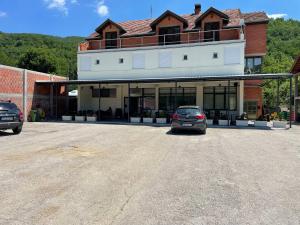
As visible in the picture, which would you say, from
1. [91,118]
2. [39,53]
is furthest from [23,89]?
[39,53]

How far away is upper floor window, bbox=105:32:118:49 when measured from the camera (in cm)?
2697

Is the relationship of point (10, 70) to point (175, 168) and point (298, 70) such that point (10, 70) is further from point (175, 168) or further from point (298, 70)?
point (298, 70)

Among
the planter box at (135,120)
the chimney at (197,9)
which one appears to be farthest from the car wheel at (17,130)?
the chimney at (197,9)

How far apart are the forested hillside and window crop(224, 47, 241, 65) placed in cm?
4191

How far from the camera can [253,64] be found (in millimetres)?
25906

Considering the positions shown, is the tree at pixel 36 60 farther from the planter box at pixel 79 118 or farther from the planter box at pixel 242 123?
the planter box at pixel 242 123

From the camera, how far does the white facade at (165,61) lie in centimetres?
2184

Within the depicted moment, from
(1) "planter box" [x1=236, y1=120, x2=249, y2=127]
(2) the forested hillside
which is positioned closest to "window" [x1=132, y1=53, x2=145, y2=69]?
(1) "planter box" [x1=236, y1=120, x2=249, y2=127]

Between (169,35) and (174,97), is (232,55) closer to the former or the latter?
(174,97)

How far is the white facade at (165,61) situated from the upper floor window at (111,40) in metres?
1.81

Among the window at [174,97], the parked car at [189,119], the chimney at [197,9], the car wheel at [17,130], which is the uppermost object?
the chimney at [197,9]

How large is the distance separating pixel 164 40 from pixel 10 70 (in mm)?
12633

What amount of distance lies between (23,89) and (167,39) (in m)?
12.9

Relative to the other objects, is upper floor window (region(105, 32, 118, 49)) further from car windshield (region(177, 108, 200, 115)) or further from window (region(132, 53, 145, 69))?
car windshield (region(177, 108, 200, 115))
